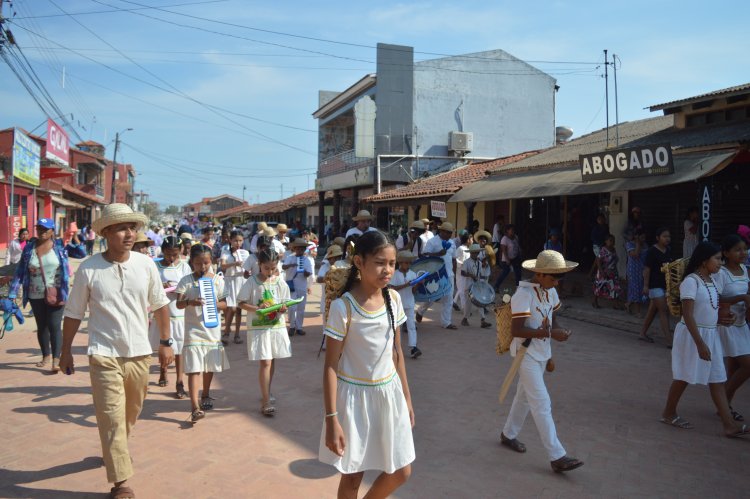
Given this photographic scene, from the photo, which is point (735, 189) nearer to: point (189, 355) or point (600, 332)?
point (600, 332)

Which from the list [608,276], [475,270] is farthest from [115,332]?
[608,276]

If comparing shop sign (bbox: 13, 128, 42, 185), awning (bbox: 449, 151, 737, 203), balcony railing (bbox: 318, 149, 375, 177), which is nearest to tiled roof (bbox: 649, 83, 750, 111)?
awning (bbox: 449, 151, 737, 203)

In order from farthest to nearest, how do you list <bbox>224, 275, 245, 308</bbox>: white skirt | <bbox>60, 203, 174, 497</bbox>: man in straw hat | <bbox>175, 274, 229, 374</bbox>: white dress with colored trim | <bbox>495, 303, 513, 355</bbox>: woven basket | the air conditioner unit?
the air conditioner unit
<bbox>224, 275, 245, 308</bbox>: white skirt
<bbox>175, 274, 229, 374</bbox>: white dress with colored trim
<bbox>495, 303, 513, 355</bbox>: woven basket
<bbox>60, 203, 174, 497</bbox>: man in straw hat

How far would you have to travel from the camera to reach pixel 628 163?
10250 millimetres

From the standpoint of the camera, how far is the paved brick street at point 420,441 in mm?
4012

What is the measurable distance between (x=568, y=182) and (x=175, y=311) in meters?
8.70

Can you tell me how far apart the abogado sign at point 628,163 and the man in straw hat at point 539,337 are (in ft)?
20.4

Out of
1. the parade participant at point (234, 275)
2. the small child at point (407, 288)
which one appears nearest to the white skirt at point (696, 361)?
the small child at point (407, 288)

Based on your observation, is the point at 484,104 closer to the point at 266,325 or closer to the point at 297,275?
the point at 297,275

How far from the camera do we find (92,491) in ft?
12.7

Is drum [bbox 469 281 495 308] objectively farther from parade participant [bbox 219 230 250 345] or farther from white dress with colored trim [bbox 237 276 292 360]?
white dress with colored trim [bbox 237 276 292 360]

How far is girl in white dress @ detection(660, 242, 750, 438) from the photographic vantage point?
4.97m

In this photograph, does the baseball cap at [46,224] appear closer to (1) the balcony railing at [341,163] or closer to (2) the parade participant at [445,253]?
(2) the parade participant at [445,253]

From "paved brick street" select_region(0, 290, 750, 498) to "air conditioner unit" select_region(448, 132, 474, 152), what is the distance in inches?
693
